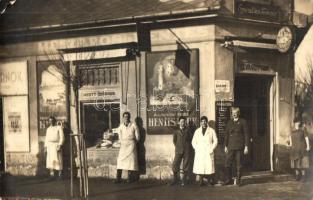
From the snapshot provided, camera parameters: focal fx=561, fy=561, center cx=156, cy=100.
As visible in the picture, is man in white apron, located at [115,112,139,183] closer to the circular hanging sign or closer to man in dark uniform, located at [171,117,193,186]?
man in dark uniform, located at [171,117,193,186]

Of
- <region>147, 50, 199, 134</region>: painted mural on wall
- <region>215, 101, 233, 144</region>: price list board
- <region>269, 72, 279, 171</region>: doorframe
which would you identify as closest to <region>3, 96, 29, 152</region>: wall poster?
<region>147, 50, 199, 134</region>: painted mural on wall

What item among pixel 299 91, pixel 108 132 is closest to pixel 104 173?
pixel 108 132

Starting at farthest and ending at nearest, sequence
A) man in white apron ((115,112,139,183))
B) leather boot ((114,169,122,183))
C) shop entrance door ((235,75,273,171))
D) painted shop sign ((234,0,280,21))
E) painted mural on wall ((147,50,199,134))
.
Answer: leather boot ((114,169,122,183)) → man in white apron ((115,112,139,183)) → shop entrance door ((235,75,273,171)) → painted mural on wall ((147,50,199,134)) → painted shop sign ((234,0,280,21))

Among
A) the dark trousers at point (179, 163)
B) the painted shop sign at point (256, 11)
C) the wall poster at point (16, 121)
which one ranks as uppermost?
the painted shop sign at point (256, 11)

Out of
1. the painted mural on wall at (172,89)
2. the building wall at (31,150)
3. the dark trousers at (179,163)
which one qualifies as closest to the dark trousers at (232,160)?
the dark trousers at (179,163)

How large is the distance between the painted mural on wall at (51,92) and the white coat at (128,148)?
1555mm

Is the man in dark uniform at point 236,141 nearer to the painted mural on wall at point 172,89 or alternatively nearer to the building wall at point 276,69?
the building wall at point 276,69

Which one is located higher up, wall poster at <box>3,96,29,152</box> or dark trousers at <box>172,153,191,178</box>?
wall poster at <box>3,96,29,152</box>

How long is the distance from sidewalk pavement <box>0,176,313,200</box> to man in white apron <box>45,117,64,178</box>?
341mm

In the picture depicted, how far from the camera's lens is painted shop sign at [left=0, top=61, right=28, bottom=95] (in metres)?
12.5

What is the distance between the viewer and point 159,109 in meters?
11.4

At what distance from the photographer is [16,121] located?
12406mm

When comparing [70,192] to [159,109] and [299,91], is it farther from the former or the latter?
[299,91]

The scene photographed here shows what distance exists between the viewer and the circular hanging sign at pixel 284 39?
10836 mm
